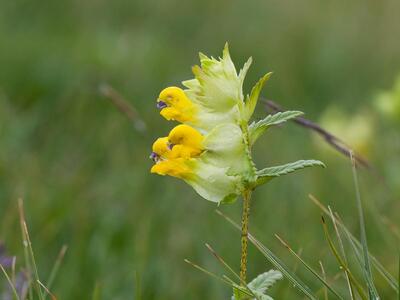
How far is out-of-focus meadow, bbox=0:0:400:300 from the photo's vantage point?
289 centimetres

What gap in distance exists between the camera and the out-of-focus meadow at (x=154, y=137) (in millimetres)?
2895

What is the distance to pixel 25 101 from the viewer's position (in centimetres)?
435

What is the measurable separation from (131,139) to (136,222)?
1080mm

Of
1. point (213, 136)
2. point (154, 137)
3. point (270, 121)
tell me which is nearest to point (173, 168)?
point (213, 136)

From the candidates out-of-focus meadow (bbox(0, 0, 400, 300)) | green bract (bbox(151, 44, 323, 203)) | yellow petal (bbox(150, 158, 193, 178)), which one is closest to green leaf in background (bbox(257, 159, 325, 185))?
green bract (bbox(151, 44, 323, 203))

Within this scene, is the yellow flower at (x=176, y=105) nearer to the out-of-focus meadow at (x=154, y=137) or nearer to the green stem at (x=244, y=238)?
the green stem at (x=244, y=238)

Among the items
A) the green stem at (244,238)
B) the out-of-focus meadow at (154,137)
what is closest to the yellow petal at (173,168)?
the green stem at (244,238)

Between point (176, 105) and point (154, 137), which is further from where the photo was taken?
point (154, 137)

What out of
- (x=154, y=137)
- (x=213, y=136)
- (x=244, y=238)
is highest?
(x=213, y=136)

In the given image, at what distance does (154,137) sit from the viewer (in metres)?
4.52

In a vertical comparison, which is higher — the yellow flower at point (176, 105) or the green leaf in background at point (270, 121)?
the green leaf in background at point (270, 121)

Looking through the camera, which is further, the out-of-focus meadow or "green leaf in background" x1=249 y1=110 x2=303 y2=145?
the out-of-focus meadow

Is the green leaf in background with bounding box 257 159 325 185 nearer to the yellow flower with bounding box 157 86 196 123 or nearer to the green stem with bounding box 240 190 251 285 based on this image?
the green stem with bounding box 240 190 251 285

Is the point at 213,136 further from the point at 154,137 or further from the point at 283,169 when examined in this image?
the point at 154,137
